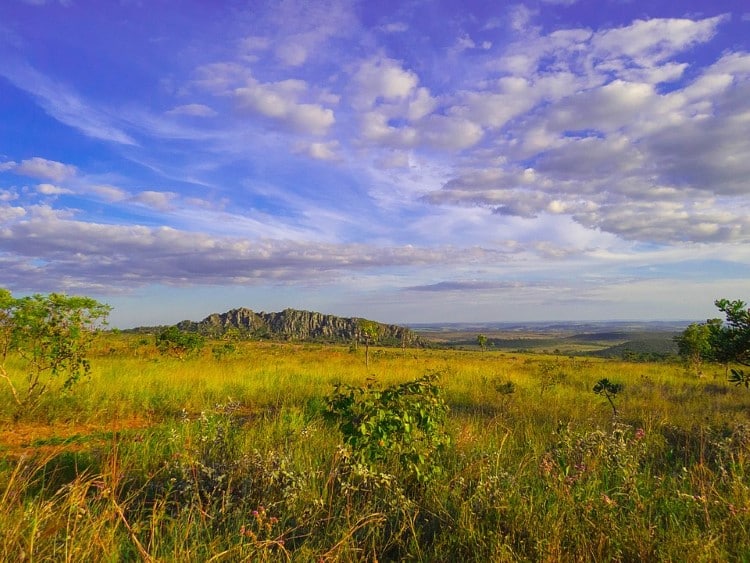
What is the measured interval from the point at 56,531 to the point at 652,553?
3.95 meters

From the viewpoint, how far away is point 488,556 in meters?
3.16

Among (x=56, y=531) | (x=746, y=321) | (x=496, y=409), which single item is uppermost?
(x=746, y=321)

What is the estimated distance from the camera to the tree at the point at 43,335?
333 inches

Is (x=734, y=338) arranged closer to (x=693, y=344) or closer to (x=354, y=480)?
(x=354, y=480)

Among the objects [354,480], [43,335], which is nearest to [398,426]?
[354,480]

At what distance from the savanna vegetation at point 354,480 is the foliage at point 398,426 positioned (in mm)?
22

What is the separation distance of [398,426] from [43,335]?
811cm

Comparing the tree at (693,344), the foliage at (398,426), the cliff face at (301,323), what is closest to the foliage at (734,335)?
the foliage at (398,426)

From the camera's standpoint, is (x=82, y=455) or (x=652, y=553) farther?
(x=82, y=455)

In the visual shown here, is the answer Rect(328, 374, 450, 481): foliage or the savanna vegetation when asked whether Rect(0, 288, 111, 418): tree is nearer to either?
the savanna vegetation

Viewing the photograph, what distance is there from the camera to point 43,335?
8.75 metres

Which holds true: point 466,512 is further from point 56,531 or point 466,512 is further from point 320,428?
point 320,428

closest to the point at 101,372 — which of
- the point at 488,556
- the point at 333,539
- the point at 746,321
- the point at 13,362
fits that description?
the point at 13,362

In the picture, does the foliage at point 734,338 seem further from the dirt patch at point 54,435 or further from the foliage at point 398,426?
the dirt patch at point 54,435
